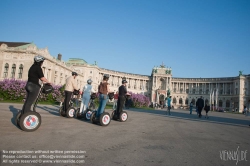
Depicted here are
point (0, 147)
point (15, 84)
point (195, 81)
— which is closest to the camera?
point (0, 147)

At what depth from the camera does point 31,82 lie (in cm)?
540

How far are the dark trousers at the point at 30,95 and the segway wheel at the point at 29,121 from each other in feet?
0.71

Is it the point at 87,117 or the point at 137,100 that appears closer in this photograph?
the point at 87,117

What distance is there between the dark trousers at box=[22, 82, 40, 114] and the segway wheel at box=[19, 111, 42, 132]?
216 millimetres

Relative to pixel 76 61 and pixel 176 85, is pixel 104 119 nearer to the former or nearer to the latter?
pixel 76 61

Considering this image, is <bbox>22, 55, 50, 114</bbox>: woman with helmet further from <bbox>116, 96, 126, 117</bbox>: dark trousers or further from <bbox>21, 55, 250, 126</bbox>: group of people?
<bbox>116, 96, 126, 117</bbox>: dark trousers

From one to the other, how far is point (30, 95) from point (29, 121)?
31.4 inches

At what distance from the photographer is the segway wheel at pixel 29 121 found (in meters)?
5.20

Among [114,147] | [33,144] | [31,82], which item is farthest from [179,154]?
[31,82]

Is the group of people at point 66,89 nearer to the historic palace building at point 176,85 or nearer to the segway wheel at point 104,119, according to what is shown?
the segway wheel at point 104,119

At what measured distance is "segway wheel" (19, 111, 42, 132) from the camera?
5.20 m

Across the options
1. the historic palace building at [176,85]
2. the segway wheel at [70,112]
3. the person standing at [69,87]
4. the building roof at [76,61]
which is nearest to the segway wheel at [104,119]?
the person standing at [69,87]

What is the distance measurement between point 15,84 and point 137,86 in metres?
90.7

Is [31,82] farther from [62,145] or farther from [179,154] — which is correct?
[179,154]
